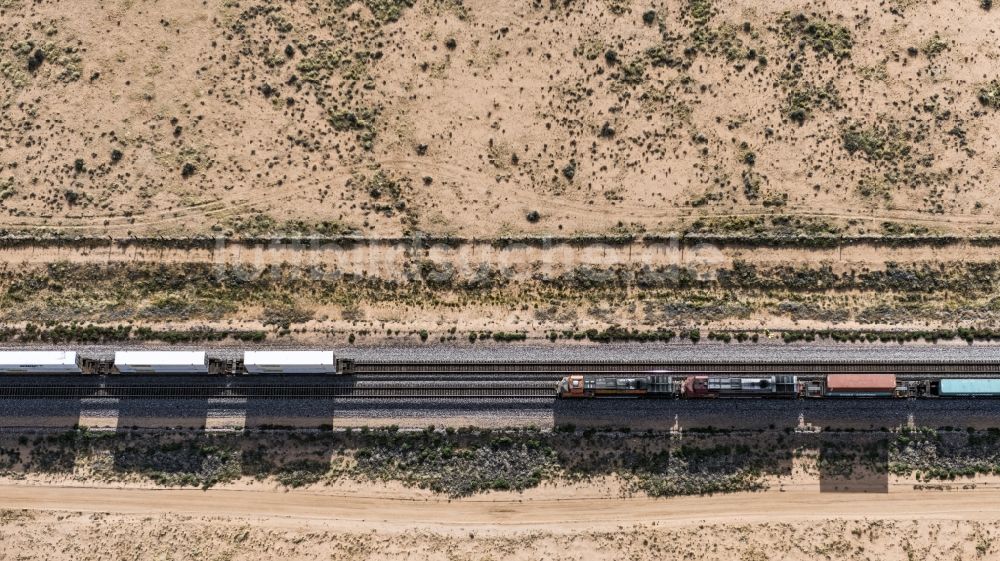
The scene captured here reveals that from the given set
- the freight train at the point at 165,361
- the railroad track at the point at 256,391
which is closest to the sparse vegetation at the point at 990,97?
the railroad track at the point at 256,391

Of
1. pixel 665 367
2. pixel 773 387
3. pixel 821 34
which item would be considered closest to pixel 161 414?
pixel 665 367

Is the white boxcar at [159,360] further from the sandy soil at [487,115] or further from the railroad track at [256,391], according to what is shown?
the sandy soil at [487,115]

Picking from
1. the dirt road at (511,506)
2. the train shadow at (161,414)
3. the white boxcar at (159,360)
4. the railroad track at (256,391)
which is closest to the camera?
the dirt road at (511,506)

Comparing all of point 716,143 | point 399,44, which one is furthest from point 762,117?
point 399,44

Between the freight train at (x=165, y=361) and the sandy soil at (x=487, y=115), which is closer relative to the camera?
the freight train at (x=165, y=361)

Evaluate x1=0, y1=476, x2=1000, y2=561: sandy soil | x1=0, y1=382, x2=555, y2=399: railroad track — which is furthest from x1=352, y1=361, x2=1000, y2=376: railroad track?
x1=0, y1=476, x2=1000, y2=561: sandy soil

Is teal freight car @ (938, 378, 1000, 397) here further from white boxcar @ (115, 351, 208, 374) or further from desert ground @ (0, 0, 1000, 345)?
white boxcar @ (115, 351, 208, 374)

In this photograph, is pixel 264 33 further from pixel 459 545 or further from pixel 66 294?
pixel 459 545
